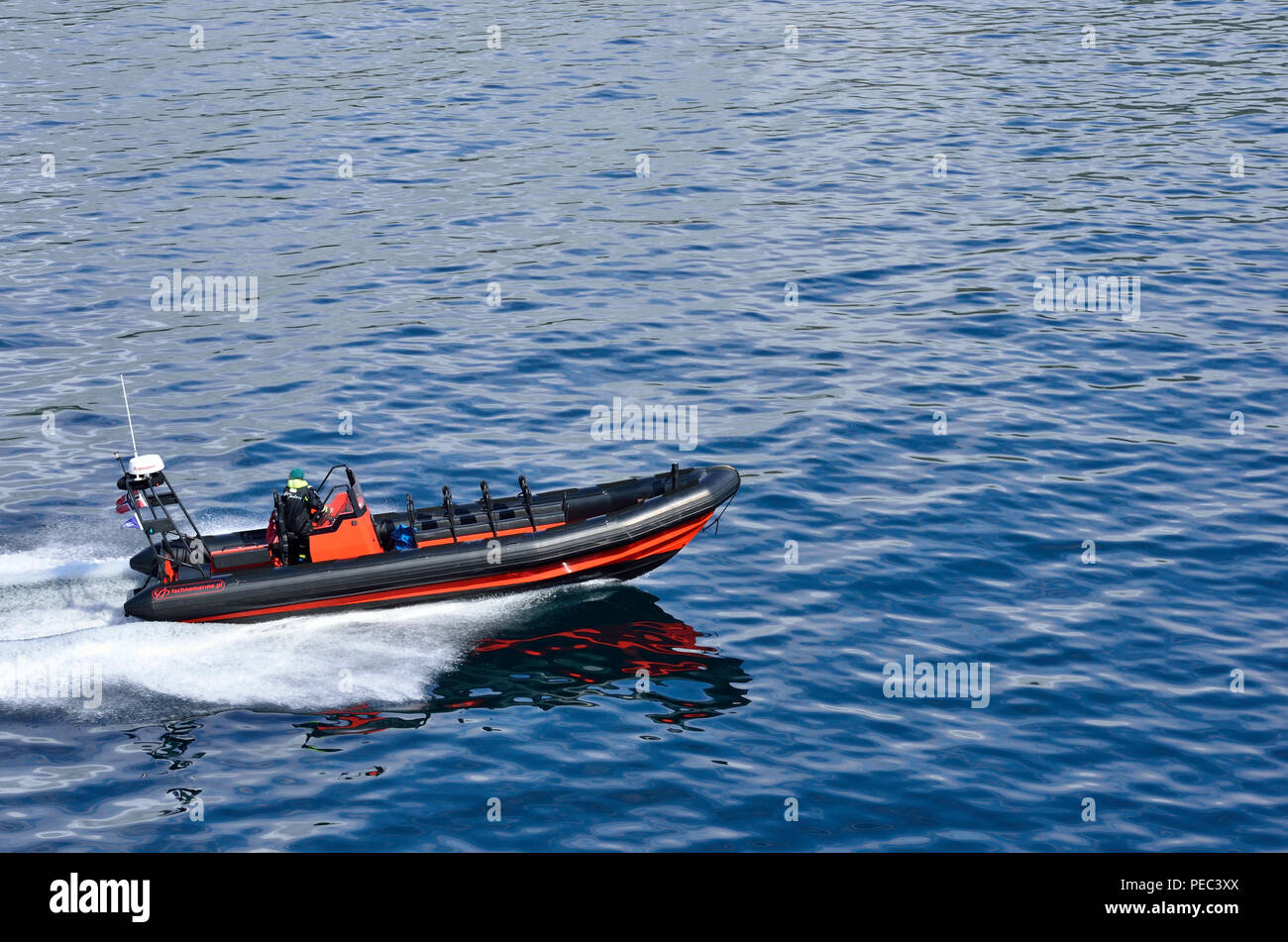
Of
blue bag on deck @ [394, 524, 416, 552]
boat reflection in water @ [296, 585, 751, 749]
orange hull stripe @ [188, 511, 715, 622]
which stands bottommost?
boat reflection in water @ [296, 585, 751, 749]

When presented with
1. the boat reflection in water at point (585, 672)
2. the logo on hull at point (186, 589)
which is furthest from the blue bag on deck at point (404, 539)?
the logo on hull at point (186, 589)

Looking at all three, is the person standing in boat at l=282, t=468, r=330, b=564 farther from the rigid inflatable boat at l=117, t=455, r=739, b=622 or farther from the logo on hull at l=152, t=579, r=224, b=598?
the logo on hull at l=152, t=579, r=224, b=598

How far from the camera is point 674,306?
29.6m

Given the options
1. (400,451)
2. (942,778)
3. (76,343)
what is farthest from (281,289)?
(942,778)

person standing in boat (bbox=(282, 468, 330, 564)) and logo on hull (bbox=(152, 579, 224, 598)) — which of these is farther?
person standing in boat (bbox=(282, 468, 330, 564))

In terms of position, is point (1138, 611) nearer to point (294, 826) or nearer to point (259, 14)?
point (294, 826)

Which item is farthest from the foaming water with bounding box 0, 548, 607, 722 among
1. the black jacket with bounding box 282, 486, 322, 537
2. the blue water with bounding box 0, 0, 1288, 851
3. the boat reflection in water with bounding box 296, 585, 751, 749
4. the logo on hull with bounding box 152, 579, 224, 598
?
the black jacket with bounding box 282, 486, 322, 537

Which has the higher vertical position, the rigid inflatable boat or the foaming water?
the rigid inflatable boat

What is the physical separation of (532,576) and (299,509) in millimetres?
3425

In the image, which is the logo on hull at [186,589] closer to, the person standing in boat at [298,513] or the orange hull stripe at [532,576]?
the orange hull stripe at [532,576]

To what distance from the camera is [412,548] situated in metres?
19.7

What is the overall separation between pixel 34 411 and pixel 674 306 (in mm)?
13086

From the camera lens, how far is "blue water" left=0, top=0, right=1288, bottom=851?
609 inches

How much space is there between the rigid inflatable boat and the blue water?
1.51ft
